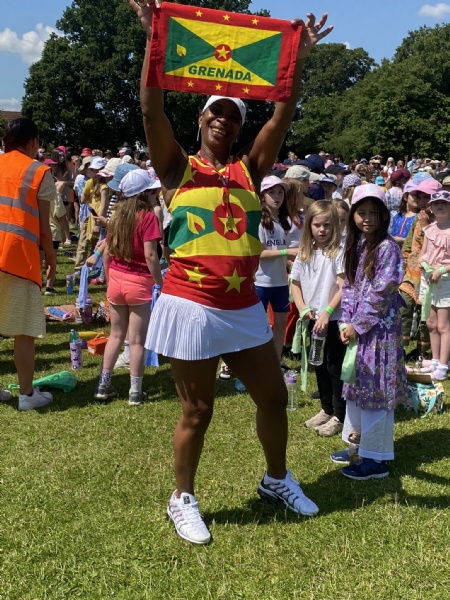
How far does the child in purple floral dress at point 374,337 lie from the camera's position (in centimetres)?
390

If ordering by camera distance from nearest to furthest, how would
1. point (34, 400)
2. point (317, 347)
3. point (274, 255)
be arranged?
point (317, 347) < point (34, 400) < point (274, 255)

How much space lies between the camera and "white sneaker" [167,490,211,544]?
10.4 feet

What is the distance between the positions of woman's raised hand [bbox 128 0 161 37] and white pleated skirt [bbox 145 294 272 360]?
1.31 m

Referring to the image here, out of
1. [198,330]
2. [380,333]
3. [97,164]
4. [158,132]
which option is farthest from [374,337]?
[97,164]

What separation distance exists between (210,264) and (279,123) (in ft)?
2.70

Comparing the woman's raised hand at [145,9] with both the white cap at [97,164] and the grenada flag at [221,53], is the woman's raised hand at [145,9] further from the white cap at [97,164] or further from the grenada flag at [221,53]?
the white cap at [97,164]

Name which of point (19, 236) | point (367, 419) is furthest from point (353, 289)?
point (19, 236)

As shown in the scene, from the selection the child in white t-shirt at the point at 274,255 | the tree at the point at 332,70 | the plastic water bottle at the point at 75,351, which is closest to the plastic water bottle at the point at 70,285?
the plastic water bottle at the point at 75,351

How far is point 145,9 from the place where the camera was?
2709 millimetres

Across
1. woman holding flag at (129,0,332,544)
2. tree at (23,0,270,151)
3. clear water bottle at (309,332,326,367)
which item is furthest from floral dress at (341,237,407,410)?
tree at (23,0,270,151)

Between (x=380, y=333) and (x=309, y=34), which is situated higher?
(x=309, y=34)

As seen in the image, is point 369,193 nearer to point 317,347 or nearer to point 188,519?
point 317,347

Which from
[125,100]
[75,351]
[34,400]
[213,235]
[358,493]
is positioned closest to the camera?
[213,235]

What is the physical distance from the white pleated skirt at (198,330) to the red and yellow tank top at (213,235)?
0.05 m
